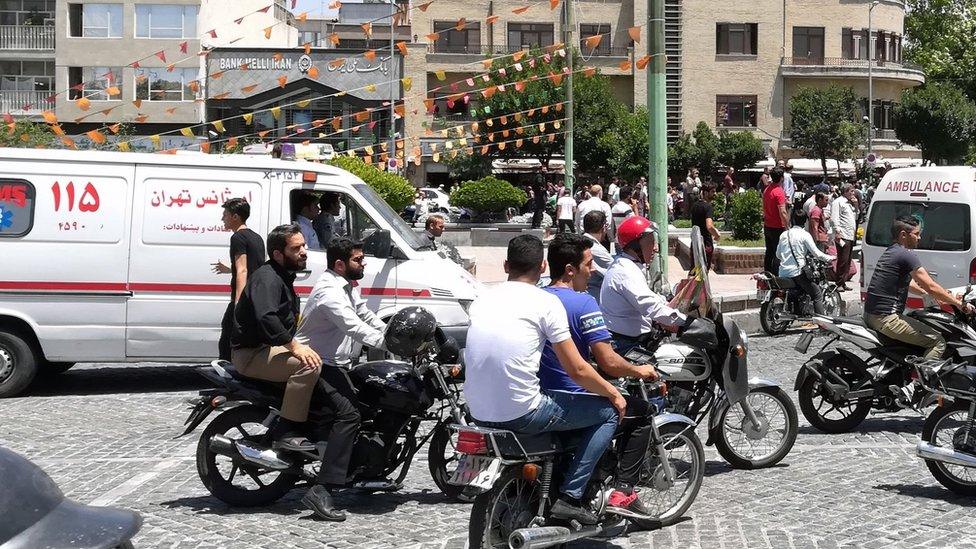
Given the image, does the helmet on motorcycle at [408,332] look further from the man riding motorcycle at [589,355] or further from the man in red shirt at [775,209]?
the man in red shirt at [775,209]

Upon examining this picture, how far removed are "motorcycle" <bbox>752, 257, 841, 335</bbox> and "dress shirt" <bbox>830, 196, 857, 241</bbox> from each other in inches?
192

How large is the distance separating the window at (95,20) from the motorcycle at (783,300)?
168 ft

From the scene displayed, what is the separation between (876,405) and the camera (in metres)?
9.71

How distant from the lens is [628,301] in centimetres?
816

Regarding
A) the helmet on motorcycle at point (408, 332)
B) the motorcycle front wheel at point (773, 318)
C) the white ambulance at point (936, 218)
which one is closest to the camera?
the helmet on motorcycle at point (408, 332)

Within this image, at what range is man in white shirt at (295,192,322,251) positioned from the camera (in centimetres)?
1221

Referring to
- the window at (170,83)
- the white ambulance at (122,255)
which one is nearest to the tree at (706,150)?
the window at (170,83)

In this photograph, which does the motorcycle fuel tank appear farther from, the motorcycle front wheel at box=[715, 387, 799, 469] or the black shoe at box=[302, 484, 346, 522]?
the black shoe at box=[302, 484, 346, 522]

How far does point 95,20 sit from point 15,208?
53.0 m

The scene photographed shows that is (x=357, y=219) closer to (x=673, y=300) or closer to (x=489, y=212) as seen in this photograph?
(x=673, y=300)

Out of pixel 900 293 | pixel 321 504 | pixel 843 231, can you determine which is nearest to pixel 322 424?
pixel 321 504

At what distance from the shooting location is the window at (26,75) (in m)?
62.0

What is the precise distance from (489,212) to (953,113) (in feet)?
133

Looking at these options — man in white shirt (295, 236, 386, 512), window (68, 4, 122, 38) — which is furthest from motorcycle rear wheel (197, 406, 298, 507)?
window (68, 4, 122, 38)
